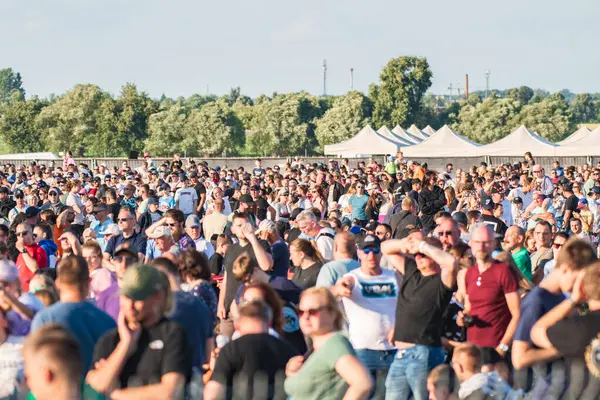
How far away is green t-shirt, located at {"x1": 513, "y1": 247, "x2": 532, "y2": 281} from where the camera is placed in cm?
999

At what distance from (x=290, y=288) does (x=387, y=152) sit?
126ft

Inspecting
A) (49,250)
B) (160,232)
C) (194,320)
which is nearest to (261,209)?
(49,250)

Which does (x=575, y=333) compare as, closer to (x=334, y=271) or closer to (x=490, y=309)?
(x=490, y=309)

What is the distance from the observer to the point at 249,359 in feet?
17.7

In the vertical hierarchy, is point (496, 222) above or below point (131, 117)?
below

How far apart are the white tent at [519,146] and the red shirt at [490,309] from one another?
35169 millimetres

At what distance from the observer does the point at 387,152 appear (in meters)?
46.3

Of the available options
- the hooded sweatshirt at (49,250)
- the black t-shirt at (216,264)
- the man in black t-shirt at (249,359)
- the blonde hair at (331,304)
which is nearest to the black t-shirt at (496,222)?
the black t-shirt at (216,264)

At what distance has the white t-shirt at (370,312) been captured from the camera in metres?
7.48

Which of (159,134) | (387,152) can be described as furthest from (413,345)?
(159,134)

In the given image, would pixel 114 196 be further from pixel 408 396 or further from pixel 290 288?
pixel 408 396

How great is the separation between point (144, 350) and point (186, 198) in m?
13.6

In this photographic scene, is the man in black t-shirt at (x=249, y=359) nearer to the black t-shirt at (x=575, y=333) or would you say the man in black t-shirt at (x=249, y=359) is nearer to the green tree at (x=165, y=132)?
the black t-shirt at (x=575, y=333)

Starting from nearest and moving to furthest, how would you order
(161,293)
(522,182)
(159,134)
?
(161,293) < (522,182) < (159,134)
